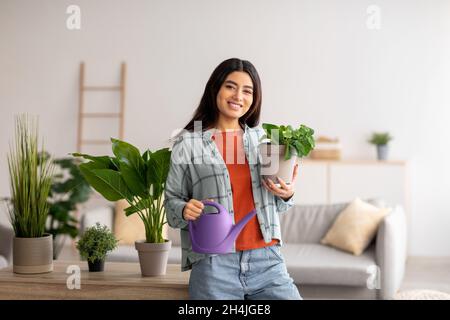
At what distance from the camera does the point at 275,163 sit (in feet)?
5.81

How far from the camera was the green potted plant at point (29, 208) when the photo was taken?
2.12m

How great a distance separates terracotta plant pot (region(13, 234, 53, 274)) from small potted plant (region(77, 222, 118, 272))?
0.51 feet

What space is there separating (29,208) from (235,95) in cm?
86

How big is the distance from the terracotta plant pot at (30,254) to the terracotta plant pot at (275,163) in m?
0.91

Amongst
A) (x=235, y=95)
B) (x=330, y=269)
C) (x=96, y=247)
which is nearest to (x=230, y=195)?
(x=235, y=95)

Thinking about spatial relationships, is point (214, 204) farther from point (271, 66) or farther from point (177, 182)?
point (271, 66)

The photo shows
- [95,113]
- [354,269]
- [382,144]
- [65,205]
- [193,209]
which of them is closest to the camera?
[193,209]

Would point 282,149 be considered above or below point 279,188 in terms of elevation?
above

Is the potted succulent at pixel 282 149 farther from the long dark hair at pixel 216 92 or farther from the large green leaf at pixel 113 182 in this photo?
the large green leaf at pixel 113 182

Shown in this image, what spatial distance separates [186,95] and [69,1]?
1619 mm

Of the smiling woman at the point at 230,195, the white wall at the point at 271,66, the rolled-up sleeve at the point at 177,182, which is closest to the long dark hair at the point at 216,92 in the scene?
the smiling woman at the point at 230,195

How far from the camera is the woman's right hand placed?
1.73 metres

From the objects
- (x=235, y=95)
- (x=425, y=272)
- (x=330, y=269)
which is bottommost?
(x=425, y=272)

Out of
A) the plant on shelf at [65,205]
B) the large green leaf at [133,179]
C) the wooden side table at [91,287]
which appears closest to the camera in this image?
the wooden side table at [91,287]
